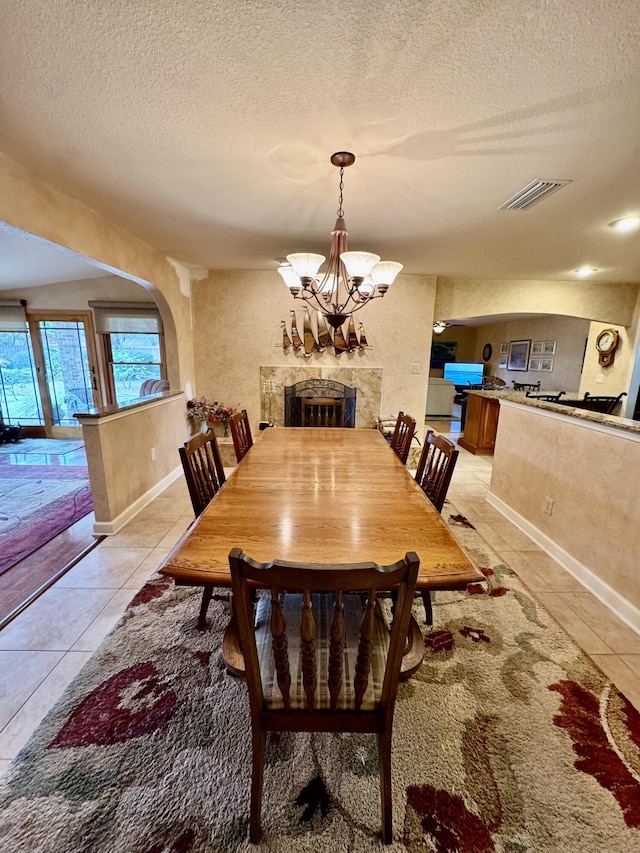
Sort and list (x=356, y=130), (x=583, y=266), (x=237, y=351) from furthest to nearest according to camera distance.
→ (x=237, y=351) < (x=583, y=266) < (x=356, y=130)

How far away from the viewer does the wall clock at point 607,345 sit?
4848mm

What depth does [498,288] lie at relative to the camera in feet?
14.8

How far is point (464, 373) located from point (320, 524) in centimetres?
1035

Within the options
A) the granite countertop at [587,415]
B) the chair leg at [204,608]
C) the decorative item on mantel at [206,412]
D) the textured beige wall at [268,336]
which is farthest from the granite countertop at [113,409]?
the granite countertop at [587,415]

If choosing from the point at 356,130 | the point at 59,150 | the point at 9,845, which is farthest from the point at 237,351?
the point at 9,845

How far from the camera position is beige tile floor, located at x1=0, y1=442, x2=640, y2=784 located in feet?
4.77

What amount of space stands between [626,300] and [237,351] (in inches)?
202

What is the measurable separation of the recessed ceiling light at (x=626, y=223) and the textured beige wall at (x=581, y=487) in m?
1.45

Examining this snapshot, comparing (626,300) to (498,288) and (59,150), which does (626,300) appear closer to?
(498,288)

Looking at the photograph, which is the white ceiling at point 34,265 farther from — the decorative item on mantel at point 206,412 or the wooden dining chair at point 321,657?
the wooden dining chair at point 321,657

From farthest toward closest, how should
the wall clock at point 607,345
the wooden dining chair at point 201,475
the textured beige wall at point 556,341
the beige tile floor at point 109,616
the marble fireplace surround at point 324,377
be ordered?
the textured beige wall at point 556,341 < the wall clock at point 607,345 < the marble fireplace surround at point 324,377 < the wooden dining chair at point 201,475 < the beige tile floor at point 109,616

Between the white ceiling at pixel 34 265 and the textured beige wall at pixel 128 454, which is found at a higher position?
the white ceiling at pixel 34 265

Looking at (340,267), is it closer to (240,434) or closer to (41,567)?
(240,434)

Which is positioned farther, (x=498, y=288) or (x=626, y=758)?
(x=498, y=288)
